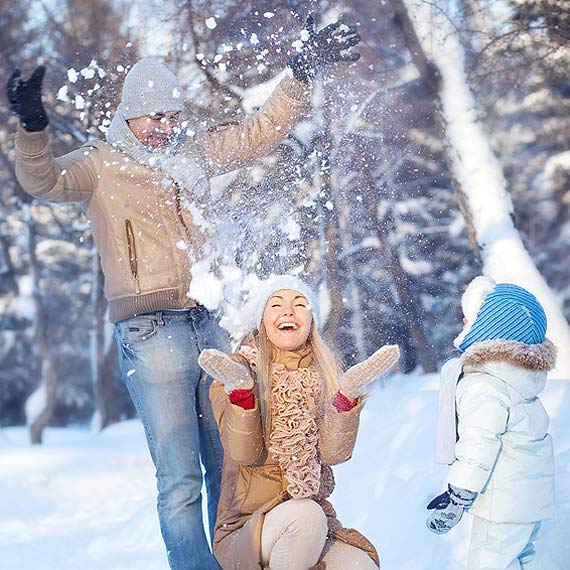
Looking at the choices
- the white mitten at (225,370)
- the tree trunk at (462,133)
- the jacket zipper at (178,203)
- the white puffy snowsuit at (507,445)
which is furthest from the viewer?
the tree trunk at (462,133)

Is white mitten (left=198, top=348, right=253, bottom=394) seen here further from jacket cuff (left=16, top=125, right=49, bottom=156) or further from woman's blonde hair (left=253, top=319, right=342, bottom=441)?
jacket cuff (left=16, top=125, right=49, bottom=156)

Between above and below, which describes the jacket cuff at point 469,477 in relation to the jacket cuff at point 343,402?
below

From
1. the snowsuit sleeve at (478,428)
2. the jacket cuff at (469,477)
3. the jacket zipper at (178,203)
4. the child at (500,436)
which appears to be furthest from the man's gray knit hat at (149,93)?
the jacket cuff at (469,477)

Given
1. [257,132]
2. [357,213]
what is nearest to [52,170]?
[257,132]

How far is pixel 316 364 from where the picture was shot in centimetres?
325

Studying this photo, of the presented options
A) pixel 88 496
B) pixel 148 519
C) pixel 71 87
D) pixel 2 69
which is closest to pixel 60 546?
pixel 148 519

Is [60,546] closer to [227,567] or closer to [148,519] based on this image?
[148,519]

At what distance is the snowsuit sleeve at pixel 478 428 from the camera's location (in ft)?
9.58

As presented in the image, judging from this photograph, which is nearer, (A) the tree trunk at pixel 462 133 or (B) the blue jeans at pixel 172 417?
(B) the blue jeans at pixel 172 417

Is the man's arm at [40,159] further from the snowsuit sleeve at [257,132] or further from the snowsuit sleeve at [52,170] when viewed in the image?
the snowsuit sleeve at [257,132]

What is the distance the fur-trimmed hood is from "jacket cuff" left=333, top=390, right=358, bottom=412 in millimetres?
457

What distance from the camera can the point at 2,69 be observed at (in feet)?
38.6

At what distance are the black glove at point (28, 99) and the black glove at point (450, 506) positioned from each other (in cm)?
187

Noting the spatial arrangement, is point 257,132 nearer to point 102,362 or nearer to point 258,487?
point 258,487
